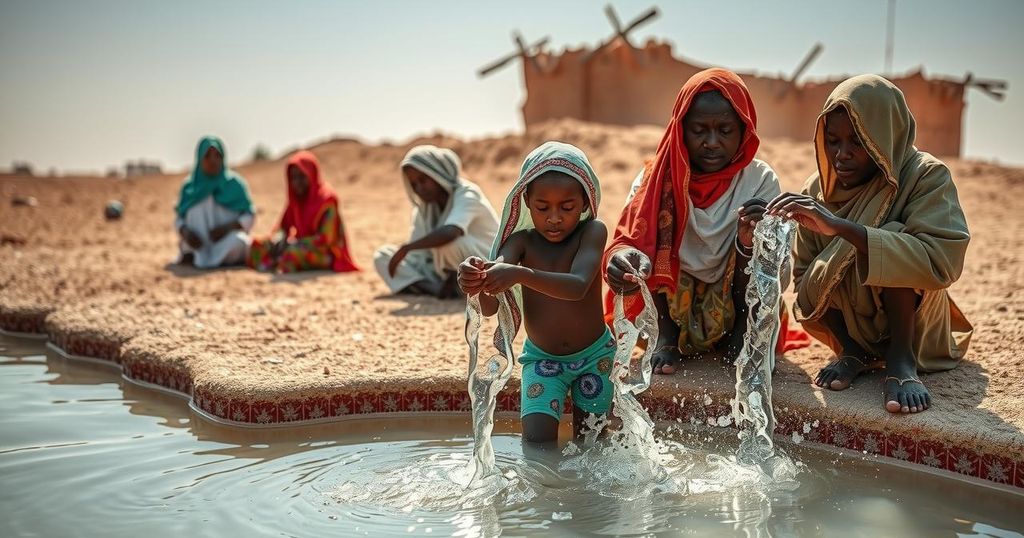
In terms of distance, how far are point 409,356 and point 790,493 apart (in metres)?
2.32

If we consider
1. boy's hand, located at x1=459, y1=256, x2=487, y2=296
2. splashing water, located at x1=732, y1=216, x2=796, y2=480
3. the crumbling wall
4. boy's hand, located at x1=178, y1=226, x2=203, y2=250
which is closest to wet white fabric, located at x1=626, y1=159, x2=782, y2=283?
splashing water, located at x1=732, y1=216, x2=796, y2=480

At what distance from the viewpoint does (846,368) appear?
4.44 meters

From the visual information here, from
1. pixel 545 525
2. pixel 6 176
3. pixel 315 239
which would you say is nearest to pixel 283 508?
pixel 545 525

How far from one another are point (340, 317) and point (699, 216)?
9.36 ft

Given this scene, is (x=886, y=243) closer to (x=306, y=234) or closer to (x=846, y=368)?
(x=846, y=368)

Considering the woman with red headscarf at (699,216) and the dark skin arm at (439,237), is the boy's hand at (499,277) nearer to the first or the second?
the woman with red headscarf at (699,216)

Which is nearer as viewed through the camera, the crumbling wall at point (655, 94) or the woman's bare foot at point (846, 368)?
the woman's bare foot at point (846, 368)

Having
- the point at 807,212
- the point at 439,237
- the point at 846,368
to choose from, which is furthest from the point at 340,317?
the point at 807,212

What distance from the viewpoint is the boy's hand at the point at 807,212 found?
391 centimetres

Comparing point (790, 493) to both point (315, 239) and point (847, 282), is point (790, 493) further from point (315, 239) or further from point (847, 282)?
point (315, 239)

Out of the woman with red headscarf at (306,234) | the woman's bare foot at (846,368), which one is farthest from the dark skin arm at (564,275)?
the woman with red headscarf at (306,234)

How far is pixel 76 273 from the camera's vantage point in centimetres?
855

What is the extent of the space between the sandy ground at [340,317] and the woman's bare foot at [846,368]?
0.18ft

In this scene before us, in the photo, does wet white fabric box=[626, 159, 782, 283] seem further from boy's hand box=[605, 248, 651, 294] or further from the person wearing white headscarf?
the person wearing white headscarf
